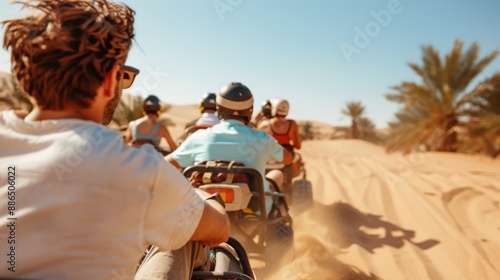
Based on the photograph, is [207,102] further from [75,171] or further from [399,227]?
[75,171]

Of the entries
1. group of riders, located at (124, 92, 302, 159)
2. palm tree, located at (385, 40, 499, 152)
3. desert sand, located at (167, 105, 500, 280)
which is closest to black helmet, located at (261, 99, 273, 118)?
group of riders, located at (124, 92, 302, 159)

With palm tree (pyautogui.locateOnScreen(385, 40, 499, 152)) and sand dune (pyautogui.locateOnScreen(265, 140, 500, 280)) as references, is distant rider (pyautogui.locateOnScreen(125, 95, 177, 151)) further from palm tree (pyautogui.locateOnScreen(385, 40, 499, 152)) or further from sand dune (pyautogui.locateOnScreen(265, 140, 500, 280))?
palm tree (pyautogui.locateOnScreen(385, 40, 499, 152))

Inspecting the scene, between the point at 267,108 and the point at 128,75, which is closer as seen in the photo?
the point at 128,75

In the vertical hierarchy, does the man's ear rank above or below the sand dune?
above

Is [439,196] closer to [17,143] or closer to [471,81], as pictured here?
[17,143]

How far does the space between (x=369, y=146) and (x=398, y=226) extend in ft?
67.2

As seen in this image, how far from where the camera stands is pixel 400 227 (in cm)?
470

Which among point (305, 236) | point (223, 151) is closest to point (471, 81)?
point (305, 236)

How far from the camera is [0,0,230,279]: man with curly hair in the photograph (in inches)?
36.3

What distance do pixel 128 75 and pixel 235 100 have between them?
6.29ft

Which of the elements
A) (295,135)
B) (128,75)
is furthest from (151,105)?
(128,75)

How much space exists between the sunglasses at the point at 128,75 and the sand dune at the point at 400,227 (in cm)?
224

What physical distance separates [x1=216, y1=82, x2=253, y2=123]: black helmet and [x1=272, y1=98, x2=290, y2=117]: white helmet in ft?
7.33

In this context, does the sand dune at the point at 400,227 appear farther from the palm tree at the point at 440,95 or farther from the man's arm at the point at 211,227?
the palm tree at the point at 440,95
